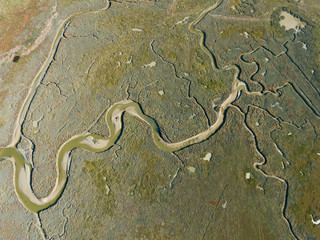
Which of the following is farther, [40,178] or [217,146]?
[217,146]

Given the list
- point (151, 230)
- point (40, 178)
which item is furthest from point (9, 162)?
point (151, 230)

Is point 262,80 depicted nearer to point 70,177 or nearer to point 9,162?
point 70,177

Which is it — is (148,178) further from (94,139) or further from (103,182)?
(94,139)

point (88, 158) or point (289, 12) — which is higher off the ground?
point (289, 12)

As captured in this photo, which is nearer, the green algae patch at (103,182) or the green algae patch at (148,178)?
the green algae patch at (103,182)

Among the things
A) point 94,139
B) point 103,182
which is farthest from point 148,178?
point 94,139

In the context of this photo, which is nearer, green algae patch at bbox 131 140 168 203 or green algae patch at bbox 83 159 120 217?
green algae patch at bbox 83 159 120 217

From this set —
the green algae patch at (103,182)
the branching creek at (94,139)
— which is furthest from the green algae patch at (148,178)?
the green algae patch at (103,182)

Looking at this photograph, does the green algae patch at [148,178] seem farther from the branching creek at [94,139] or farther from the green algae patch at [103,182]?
the green algae patch at [103,182]

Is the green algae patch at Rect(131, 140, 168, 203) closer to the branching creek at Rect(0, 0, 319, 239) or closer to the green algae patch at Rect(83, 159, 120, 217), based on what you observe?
the branching creek at Rect(0, 0, 319, 239)

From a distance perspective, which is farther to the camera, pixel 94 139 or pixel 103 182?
pixel 94 139

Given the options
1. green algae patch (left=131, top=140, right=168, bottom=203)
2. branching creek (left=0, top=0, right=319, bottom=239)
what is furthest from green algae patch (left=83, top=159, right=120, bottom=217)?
green algae patch (left=131, top=140, right=168, bottom=203)
